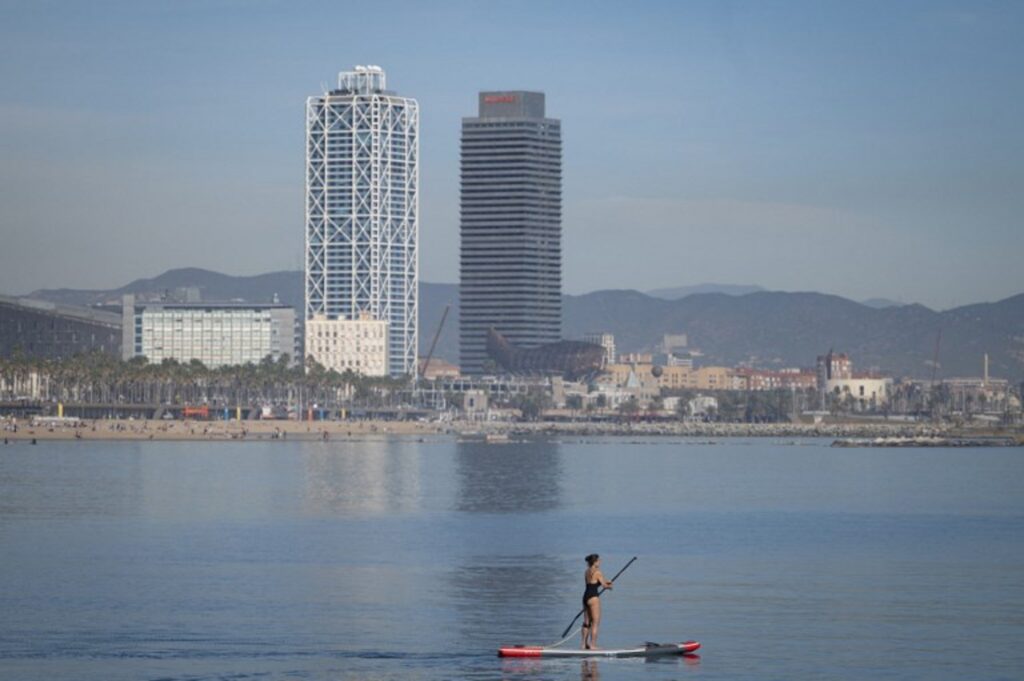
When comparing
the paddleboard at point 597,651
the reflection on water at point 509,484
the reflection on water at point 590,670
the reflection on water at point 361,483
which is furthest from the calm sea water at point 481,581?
the reflection on water at point 509,484

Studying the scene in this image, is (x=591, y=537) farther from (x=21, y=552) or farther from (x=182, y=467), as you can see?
(x=182, y=467)

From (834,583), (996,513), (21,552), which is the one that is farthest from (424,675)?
(996,513)

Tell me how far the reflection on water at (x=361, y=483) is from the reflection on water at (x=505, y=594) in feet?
101

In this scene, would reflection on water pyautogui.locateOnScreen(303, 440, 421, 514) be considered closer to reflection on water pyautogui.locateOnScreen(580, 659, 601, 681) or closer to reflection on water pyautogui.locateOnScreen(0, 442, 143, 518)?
reflection on water pyautogui.locateOnScreen(0, 442, 143, 518)

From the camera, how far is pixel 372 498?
113625 millimetres

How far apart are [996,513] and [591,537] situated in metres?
31.6

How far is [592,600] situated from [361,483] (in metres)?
88.0

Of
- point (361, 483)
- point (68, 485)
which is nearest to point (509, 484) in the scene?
point (361, 483)

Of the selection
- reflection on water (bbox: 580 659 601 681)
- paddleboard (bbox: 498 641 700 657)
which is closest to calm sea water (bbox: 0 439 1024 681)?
reflection on water (bbox: 580 659 601 681)

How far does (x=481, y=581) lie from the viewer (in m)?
63.9

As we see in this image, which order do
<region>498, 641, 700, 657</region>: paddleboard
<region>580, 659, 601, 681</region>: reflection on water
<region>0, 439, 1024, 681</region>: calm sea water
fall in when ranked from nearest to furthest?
<region>580, 659, 601, 681</region>: reflection on water, <region>498, 641, 700, 657</region>: paddleboard, <region>0, 439, 1024, 681</region>: calm sea water

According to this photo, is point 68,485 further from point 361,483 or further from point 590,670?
point 590,670

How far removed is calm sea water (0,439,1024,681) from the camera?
46125mm

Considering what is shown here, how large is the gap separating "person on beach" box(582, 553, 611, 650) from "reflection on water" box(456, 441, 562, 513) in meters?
56.0
